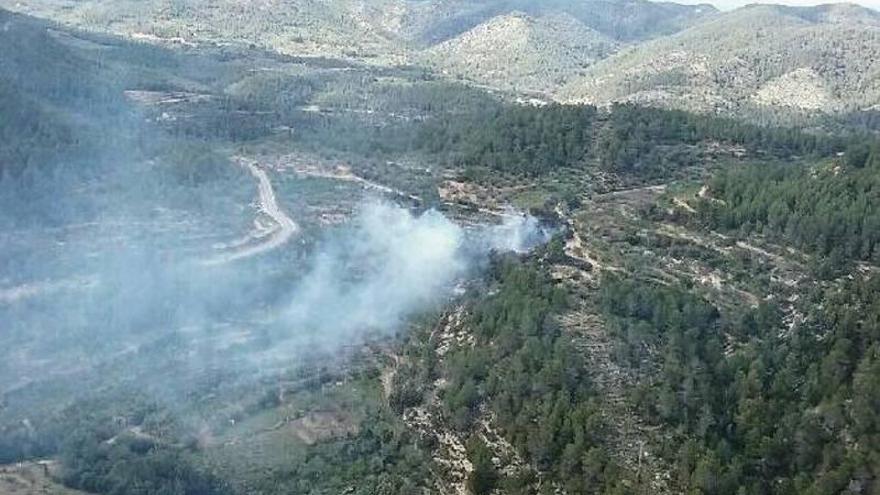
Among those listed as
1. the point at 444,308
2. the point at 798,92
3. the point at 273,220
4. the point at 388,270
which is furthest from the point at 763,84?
the point at 444,308

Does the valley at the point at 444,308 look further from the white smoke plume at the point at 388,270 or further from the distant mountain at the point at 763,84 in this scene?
the distant mountain at the point at 763,84

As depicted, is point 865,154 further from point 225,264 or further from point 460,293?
point 225,264

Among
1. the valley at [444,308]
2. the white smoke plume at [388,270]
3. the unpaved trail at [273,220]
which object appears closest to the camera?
the valley at [444,308]

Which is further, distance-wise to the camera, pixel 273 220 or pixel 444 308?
pixel 273 220

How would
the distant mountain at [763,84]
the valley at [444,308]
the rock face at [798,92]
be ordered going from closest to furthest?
the valley at [444,308] < the distant mountain at [763,84] < the rock face at [798,92]

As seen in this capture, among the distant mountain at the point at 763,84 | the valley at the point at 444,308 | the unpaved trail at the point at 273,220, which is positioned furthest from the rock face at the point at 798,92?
the unpaved trail at the point at 273,220

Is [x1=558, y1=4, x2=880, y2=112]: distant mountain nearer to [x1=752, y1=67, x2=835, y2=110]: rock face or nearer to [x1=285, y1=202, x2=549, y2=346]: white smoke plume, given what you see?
[x1=752, y1=67, x2=835, y2=110]: rock face

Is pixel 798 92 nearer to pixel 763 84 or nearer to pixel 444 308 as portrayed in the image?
pixel 763 84

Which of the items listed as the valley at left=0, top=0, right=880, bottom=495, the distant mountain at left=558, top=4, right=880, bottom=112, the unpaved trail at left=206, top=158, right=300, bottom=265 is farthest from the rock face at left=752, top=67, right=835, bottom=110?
the unpaved trail at left=206, top=158, right=300, bottom=265

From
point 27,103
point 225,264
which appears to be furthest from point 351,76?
point 225,264
